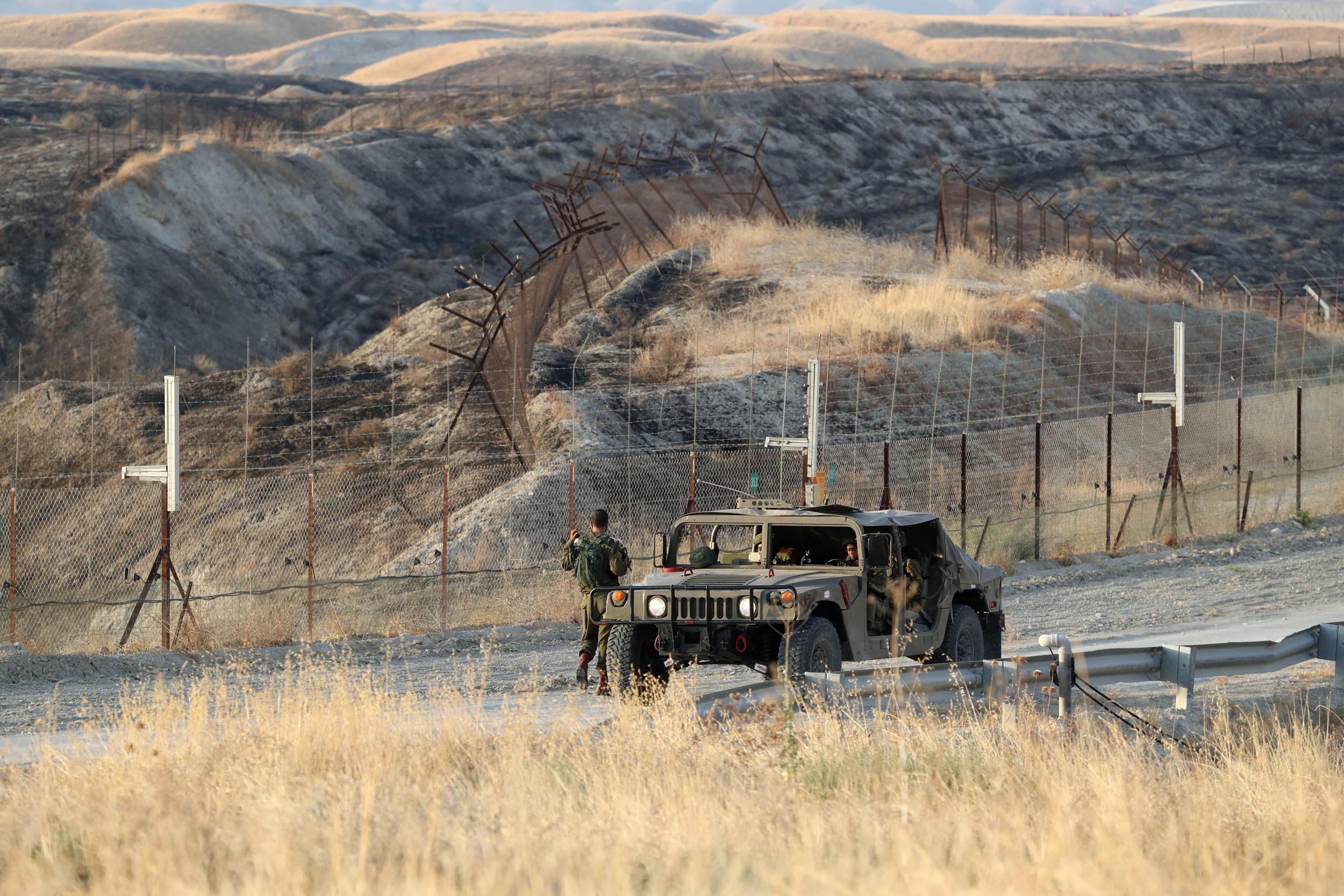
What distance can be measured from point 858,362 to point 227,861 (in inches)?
972

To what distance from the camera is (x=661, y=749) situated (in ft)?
25.8

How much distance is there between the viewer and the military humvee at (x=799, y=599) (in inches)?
413

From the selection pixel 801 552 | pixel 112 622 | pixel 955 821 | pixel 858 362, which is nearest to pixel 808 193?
pixel 858 362

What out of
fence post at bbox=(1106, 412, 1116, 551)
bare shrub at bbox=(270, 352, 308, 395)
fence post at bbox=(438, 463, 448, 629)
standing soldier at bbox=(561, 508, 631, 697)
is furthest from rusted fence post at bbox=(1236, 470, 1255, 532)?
bare shrub at bbox=(270, 352, 308, 395)

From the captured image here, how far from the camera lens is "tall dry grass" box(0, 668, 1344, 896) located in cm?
586

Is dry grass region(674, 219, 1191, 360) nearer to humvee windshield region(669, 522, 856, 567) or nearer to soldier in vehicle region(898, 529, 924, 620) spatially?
soldier in vehicle region(898, 529, 924, 620)

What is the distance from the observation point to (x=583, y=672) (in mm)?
11641

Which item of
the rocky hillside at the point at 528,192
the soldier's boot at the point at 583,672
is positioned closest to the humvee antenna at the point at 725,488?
the soldier's boot at the point at 583,672

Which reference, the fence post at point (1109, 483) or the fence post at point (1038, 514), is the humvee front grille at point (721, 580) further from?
the fence post at point (1109, 483)

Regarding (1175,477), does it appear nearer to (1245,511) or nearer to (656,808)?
(1245,511)

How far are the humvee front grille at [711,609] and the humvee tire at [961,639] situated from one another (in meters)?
2.38

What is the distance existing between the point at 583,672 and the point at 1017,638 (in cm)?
581

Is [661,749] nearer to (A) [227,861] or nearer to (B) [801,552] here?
(A) [227,861]

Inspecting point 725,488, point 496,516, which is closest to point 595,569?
point 725,488
